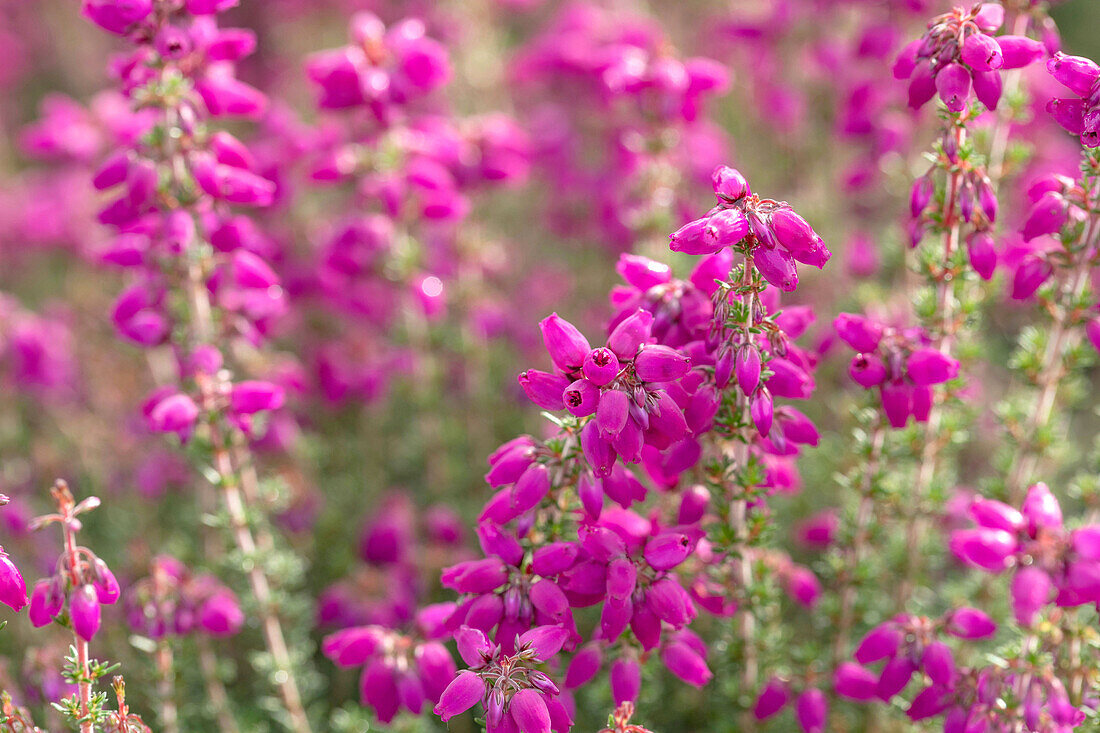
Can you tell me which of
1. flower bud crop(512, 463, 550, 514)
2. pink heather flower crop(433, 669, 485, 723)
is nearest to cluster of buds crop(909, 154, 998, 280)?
flower bud crop(512, 463, 550, 514)

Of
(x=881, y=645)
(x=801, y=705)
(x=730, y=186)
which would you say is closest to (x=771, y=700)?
(x=801, y=705)

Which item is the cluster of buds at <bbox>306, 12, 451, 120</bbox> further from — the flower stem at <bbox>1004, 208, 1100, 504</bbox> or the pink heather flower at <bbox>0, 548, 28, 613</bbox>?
the flower stem at <bbox>1004, 208, 1100, 504</bbox>

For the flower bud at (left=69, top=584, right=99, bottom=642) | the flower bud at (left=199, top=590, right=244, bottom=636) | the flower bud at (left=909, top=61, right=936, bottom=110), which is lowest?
the flower bud at (left=199, top=590, right=244, bottom=636)

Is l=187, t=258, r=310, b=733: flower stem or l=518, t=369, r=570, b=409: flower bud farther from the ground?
l=518, t=369, r=570, b=409: flower bud

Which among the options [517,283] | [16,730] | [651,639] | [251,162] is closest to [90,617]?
[16,730]

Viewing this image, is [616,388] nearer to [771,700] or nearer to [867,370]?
[867,370]

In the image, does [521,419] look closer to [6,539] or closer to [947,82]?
[6,539]

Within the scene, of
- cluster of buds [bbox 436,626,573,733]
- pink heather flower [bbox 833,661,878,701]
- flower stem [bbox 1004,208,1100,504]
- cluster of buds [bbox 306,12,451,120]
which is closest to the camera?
cluster of buds [bbox 436,626,573,733]
